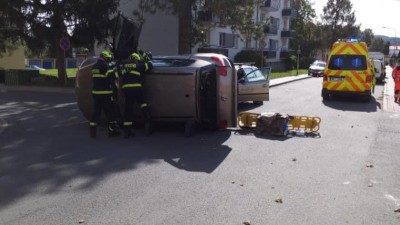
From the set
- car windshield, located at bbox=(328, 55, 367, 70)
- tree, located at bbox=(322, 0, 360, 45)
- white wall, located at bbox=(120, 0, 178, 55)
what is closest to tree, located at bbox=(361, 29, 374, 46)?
tree, located at bbox=(322, 0, 360, 45)

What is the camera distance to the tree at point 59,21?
23109 mm

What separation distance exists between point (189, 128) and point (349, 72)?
10359mm

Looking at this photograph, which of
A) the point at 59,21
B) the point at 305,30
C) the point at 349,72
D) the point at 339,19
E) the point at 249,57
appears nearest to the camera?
the point at 349,72

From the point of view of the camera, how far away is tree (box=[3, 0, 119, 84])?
23.1m

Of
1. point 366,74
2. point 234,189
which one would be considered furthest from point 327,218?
point 366,74

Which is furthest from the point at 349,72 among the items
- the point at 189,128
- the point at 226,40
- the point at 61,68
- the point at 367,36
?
the point at 367,36

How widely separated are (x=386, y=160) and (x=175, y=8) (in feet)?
55.5

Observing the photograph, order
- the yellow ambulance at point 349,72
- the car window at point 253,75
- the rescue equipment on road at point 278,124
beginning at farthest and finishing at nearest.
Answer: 1. the yellow ambulance at point 349,72
2. the car window at point 253,75
3. the rescue equipment on road at point 278,124

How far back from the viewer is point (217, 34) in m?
42.4

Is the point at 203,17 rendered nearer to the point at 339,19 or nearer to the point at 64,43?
the point at 64,43

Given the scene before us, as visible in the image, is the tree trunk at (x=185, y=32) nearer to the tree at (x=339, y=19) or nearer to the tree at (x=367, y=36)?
the tree at (x=339, y=19)

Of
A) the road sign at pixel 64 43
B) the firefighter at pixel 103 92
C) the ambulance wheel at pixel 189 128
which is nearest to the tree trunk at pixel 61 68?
the road sign at pixel 64 43

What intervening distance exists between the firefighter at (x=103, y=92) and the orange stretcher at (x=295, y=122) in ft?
9.75

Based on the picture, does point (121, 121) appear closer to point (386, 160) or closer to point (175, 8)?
point (386, 160)
